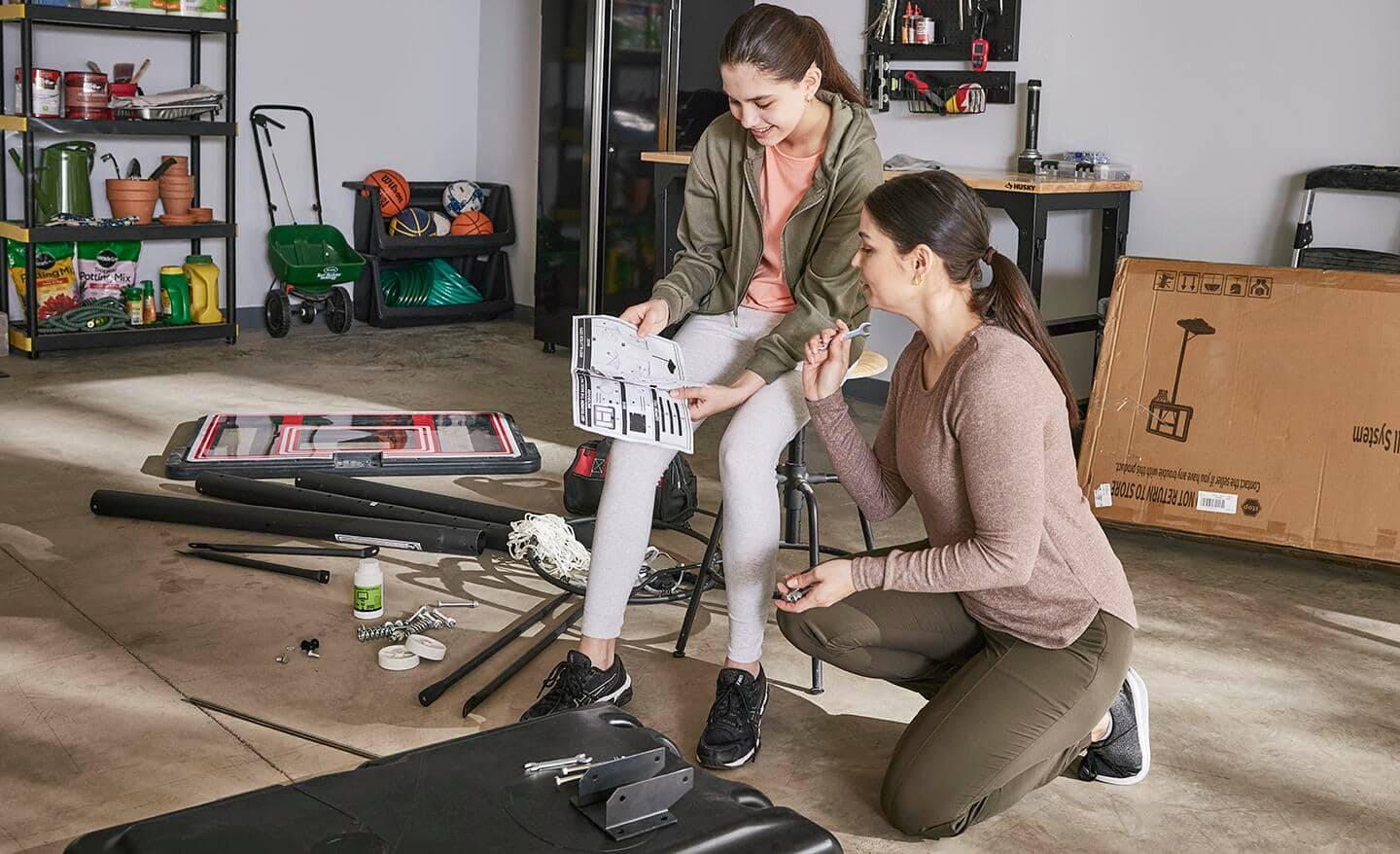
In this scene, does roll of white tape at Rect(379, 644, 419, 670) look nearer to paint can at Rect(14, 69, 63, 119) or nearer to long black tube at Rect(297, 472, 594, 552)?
long black tube at Rect(297, 472, 594, 552)

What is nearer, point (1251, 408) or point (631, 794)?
point (631, 794)

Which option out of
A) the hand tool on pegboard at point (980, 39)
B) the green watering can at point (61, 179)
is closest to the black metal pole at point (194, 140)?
the green watering can at point (61, 179)

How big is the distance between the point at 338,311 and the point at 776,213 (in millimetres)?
4437

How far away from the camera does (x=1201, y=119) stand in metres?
4.45

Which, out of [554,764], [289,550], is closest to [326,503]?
[289,550]

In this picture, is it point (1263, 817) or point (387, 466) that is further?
point (387, 466)

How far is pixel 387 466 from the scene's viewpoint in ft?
13.5

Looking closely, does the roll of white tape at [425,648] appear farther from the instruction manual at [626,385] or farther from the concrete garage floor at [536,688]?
the instruction manual at [626,385]

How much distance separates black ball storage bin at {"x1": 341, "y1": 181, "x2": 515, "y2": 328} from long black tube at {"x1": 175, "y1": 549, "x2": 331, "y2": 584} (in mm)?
3610

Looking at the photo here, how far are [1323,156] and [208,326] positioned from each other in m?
4.58

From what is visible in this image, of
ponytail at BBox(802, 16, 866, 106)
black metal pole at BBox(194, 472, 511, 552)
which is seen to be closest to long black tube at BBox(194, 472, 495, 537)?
black metal pole at BBox(194, 472, 511, 552)

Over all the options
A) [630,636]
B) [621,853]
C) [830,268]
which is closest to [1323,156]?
[830,268]

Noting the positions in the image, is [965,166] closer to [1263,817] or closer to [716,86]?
[716,86]

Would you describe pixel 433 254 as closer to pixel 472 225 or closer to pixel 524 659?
pixel 472 225
